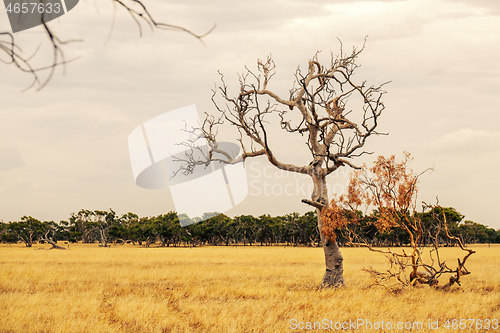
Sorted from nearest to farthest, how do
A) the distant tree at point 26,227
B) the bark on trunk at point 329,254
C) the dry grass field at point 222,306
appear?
the dry grass field at point 222,306 → the bark on trunk at point 329,254 → the distant tree at point 26,227

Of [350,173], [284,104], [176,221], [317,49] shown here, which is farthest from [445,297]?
[176,221]

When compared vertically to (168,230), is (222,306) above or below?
below

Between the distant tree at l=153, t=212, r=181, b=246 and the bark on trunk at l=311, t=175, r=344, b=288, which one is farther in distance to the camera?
the distant tree at l=153, t=212, r=181, b=246

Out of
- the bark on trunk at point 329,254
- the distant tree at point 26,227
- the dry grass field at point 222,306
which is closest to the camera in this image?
the dry grass field at point 222,306

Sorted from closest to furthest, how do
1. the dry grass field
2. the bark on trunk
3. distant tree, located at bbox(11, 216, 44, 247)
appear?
the dry grass field, the bark on trunk, distant tree, located at bbox(11, 216, 44, 247)

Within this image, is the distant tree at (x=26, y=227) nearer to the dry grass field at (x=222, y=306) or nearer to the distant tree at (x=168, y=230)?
the distant tree at (x=168, y=230)

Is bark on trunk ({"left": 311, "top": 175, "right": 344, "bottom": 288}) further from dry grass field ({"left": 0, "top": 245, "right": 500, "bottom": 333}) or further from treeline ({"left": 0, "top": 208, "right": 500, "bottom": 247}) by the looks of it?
treeline ({"left": 0, "top": 208, "right": 500, "bottom": 247})

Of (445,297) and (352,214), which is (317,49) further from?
(445,297)

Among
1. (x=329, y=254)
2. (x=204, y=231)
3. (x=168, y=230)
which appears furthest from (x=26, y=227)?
(x=329, y=254)

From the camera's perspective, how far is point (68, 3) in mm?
3520

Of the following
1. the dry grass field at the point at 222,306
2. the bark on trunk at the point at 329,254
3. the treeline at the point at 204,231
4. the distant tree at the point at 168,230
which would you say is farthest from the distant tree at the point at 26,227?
the bark on trunk at the point at 329,254

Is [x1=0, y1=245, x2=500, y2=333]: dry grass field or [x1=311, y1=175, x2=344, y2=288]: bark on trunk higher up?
[x1=311, y1=175, x2=344, y2=288]: bark on trunk

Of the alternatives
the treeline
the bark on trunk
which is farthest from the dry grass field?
the treeline

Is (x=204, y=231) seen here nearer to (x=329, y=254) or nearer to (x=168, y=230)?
(x=168, y=230)
